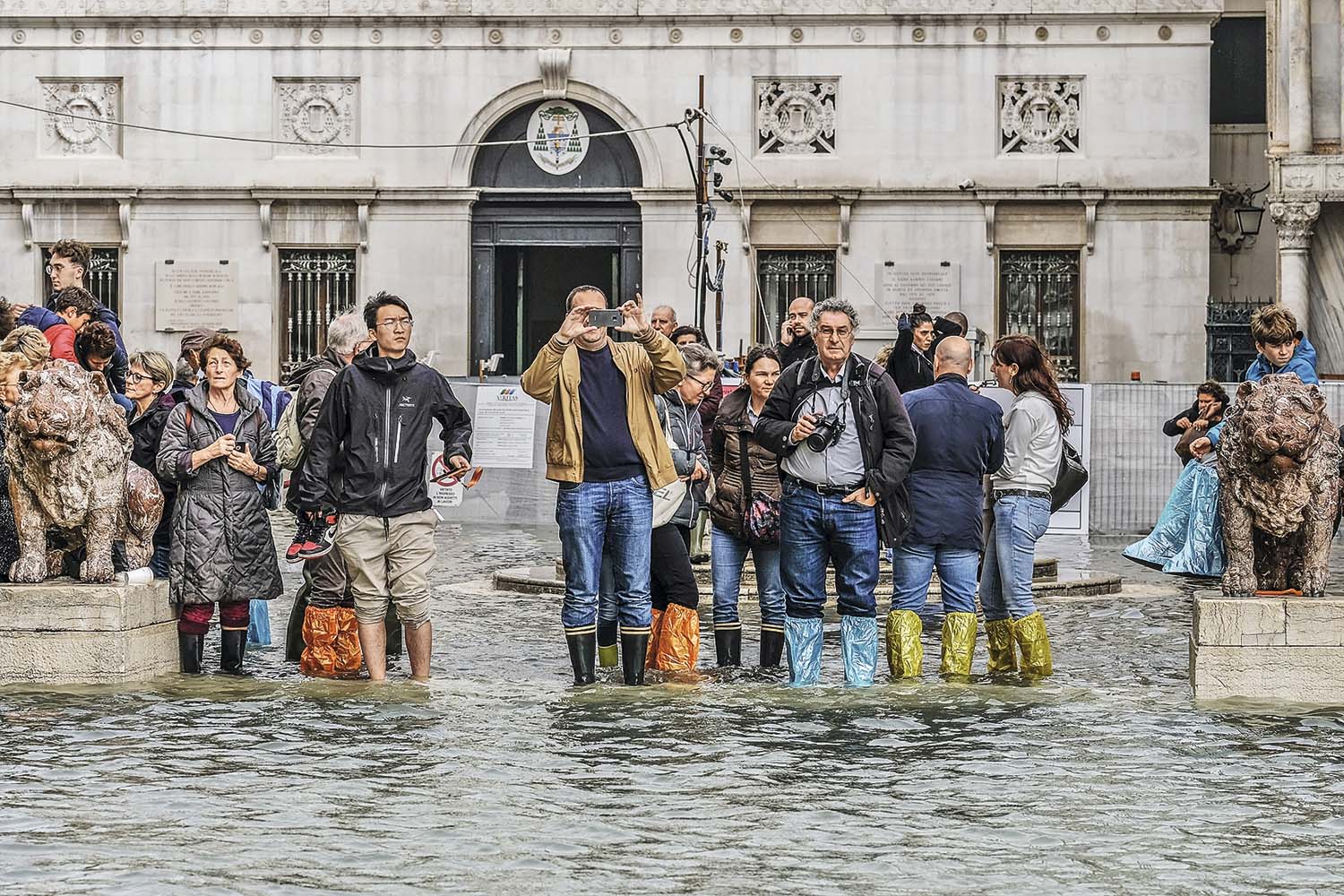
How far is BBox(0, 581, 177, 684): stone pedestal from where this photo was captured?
1062 centimetres

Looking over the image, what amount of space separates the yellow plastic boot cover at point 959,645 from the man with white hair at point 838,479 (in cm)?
64

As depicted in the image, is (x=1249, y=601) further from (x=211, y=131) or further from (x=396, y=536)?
(x=211, y=131)

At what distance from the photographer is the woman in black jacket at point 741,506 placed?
11.3 metres

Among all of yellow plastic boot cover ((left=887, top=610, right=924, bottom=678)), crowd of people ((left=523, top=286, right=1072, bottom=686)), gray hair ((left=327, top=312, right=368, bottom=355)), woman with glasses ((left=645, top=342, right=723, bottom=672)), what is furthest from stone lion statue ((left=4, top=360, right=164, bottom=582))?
yellow plastic boot cover ((left=887, top=610, right=924, bottom=678))

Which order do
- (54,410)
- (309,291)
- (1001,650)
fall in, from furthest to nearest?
(309,291)
(1001,650)
(54,410)

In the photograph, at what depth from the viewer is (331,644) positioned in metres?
11.2

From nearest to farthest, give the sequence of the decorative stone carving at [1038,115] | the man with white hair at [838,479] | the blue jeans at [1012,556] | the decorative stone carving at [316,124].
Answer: the man with white hair at [838,479] < the blue jeans at [1012,556] < the decorative stone carving at [1038,115] < the decorative stone carving at [316,124]

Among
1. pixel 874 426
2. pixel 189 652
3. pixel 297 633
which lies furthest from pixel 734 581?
pixel 189 652

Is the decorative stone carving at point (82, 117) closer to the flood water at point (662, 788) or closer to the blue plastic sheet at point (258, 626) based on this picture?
the blue plastic sheet at point (258, 626)

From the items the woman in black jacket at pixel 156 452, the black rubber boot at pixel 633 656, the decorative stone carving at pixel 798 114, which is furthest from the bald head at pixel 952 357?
the decorative stone carving at pixel 798 114

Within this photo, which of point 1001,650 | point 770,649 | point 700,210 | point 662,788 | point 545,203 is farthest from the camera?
point 545,203

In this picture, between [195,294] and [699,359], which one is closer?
[699,359]

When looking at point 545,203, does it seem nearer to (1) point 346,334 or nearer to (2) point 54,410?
(1) point 346,334

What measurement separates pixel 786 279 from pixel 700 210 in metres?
2.73
